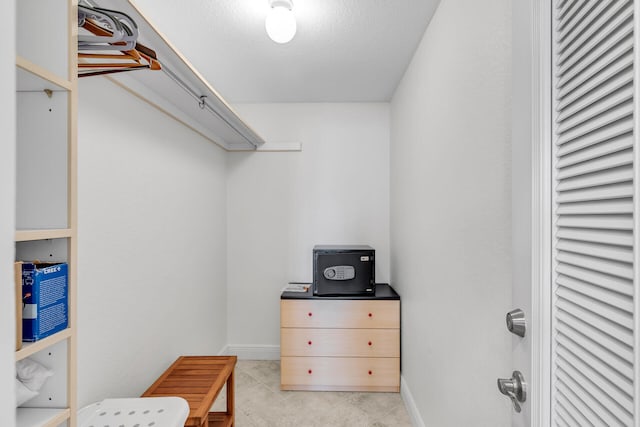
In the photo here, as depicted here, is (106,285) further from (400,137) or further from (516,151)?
(400,137)

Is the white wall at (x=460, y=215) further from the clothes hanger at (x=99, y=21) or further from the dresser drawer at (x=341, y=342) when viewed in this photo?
the clothes hanger at (x=99, y=21)

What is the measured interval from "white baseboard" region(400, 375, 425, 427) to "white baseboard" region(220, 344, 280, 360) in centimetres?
121

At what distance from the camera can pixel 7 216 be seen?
0.39 m

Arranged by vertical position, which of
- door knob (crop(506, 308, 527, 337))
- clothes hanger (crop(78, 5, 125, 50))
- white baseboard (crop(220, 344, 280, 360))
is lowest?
white baseboard (crop(220, 344, 280, 360))

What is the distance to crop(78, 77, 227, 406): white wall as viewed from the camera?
147 cm

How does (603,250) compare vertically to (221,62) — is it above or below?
below

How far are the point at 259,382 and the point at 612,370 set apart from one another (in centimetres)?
264

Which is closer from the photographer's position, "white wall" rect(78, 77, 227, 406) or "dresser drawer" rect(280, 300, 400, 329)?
"white wall" rect(78, 77, 227, 406)

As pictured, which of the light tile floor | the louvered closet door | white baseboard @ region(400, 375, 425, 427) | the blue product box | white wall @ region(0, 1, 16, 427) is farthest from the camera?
the light tile floor

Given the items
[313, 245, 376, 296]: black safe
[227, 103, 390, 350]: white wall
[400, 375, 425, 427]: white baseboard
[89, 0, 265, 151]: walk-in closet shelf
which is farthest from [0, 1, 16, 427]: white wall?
[227, 103, 390, 350]: white wall

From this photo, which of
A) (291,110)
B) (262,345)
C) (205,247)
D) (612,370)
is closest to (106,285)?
(205,247)

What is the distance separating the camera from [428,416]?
1.91m

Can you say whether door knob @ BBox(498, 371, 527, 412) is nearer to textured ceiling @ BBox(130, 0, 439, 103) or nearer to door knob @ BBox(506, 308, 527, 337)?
door knob @ BBox(506, 308, 527, 337)

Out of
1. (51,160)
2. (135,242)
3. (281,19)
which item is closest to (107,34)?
(51,160)
